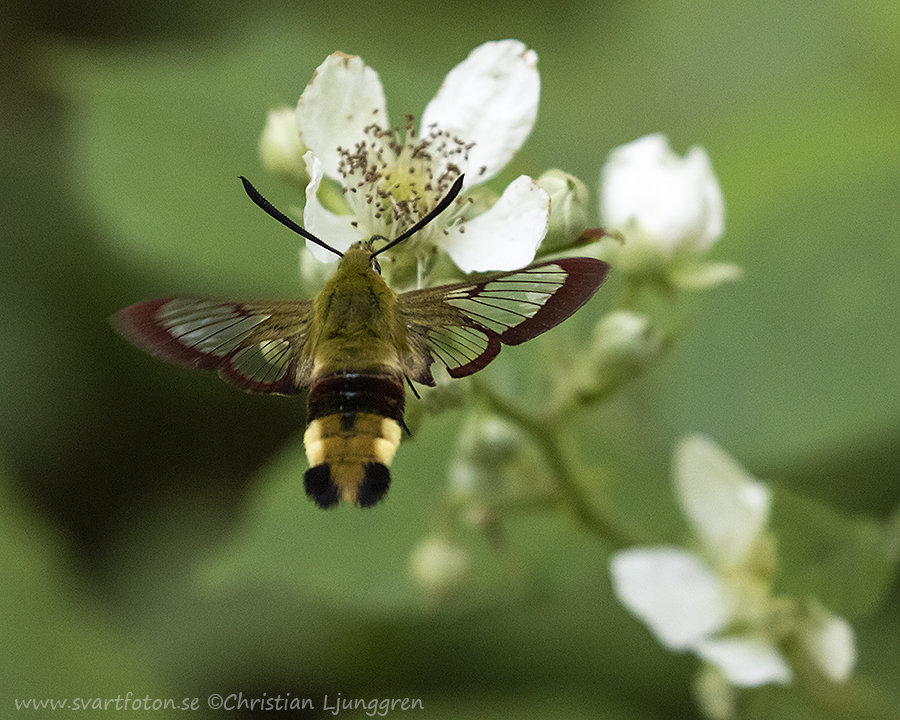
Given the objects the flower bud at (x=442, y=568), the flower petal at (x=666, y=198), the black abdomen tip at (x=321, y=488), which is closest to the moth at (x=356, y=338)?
the black abdomen tip at (x=321, y=488)

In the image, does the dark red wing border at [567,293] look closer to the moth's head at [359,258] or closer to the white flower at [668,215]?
the moth's head at [359,258]

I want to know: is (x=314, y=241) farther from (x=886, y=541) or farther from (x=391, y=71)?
(x=391, y=71)

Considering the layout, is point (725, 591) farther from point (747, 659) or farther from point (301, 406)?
point (301, 406)

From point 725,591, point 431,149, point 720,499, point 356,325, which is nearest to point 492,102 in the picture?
point 431,149

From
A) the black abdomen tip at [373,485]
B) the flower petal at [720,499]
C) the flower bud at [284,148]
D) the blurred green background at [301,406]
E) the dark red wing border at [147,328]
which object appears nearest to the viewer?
the black abdomen tip at [373,485]

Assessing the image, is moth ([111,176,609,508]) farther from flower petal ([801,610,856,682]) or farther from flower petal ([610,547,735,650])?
flower petal ([801,610,856,682])
